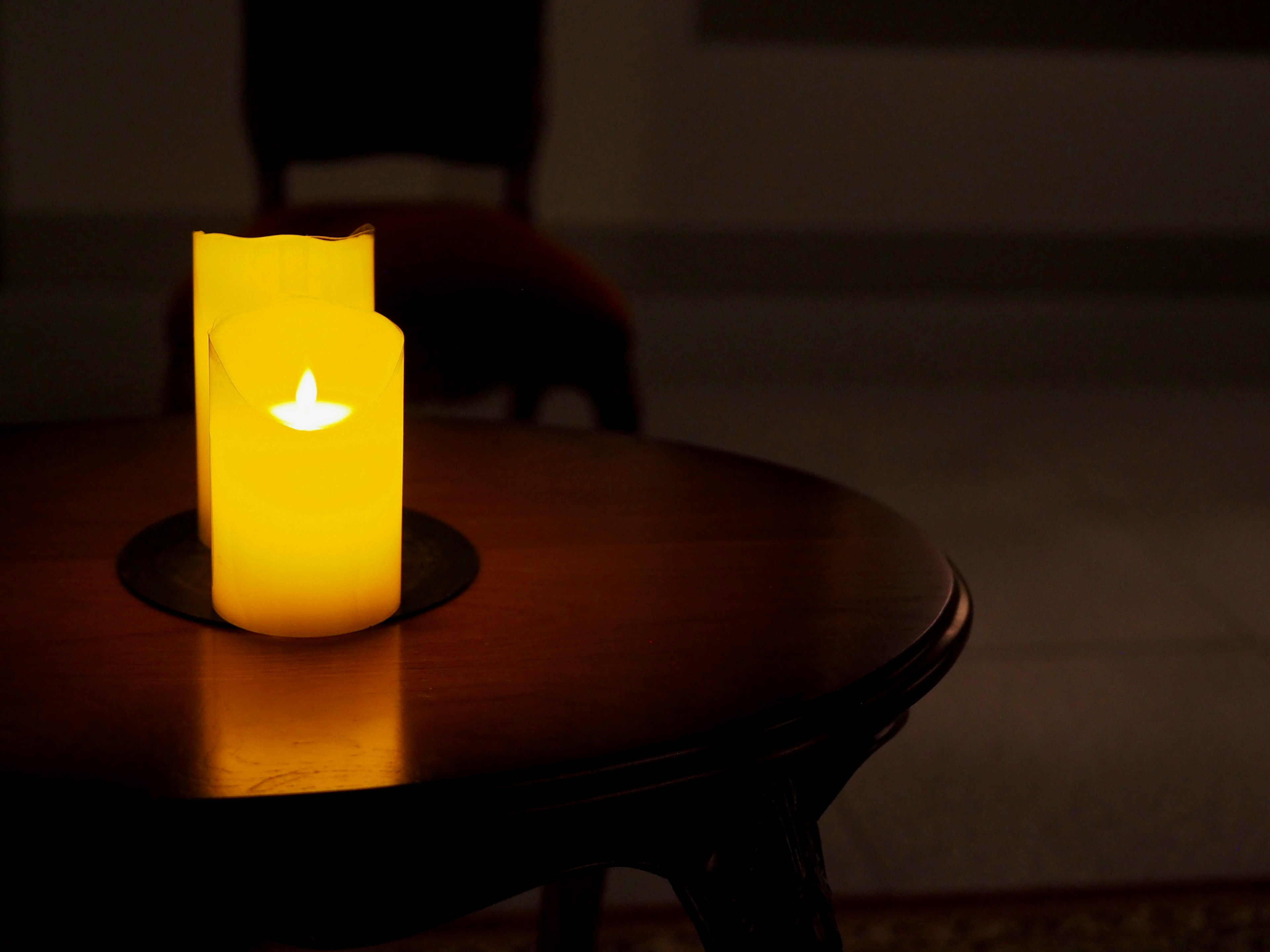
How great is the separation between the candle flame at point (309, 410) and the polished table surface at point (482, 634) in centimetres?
9

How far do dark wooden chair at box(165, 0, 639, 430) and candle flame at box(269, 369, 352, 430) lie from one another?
82 centimetres

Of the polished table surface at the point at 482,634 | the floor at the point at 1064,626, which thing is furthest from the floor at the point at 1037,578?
the polished table surface at the point at 482,634

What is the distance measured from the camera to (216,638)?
0.55 metres

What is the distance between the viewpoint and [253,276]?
625 mm

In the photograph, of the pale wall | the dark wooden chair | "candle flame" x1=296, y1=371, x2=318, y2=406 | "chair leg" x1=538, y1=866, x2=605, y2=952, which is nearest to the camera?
"candle flame" x1=296, y1=371, x2=318, y2=406

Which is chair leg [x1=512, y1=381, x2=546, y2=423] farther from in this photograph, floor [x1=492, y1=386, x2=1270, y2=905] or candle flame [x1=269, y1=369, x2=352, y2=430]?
candle flame [x1=269, y1=369, x2=352, y2=430]

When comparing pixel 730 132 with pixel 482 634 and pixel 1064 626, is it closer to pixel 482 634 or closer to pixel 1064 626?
pixel 1064 626

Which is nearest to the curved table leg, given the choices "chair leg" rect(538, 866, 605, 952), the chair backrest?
"chair leg" rect(538, 866, 605, 952)

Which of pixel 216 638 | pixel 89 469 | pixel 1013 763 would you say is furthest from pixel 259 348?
pixel 1013 763

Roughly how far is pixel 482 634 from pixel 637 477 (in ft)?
0.82

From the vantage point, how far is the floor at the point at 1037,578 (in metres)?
1.22

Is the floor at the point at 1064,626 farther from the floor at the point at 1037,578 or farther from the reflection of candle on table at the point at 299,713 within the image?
the reflection of candle on table at the point at 299,713

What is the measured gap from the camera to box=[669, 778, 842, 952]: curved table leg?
0.51 m

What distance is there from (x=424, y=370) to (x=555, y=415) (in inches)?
45.4
